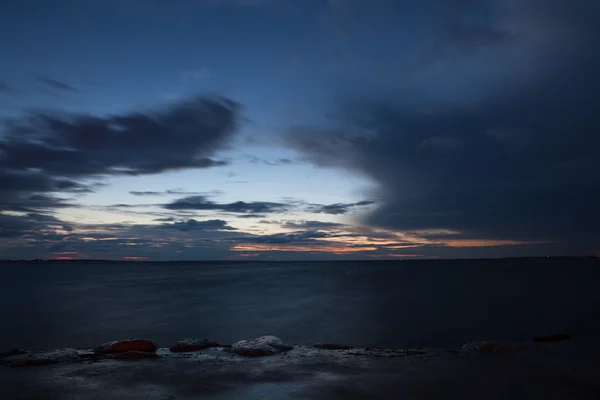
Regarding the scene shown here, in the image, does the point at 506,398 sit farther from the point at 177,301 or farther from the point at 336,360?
the point at 177,301

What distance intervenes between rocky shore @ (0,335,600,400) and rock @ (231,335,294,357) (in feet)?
0.16

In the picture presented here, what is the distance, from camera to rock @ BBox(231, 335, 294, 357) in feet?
53.2

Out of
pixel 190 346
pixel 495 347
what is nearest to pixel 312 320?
pixel 190 346

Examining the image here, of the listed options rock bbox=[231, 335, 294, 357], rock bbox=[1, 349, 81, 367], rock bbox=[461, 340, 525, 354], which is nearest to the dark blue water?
rock bbox=[461, 340, 525, 354]

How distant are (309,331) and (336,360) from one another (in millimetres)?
14769

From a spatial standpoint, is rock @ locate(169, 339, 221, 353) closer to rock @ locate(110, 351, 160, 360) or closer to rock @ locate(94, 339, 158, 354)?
rock @ locate(94, 339, 158, 354)

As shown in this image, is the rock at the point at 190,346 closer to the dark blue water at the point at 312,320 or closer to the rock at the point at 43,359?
the rock at the point at 43,359

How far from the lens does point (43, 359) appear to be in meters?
14.5

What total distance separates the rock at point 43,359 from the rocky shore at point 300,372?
0.03m

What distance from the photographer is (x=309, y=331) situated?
29.4 metres

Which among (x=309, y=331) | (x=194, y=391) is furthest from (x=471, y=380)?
(x=309, y=331)

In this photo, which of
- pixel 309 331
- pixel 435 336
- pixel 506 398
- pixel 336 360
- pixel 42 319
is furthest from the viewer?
pixel 42 319

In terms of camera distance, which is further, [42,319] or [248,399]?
[42,319]

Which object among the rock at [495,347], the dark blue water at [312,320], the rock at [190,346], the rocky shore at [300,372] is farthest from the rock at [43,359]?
the rock at [495,347]
